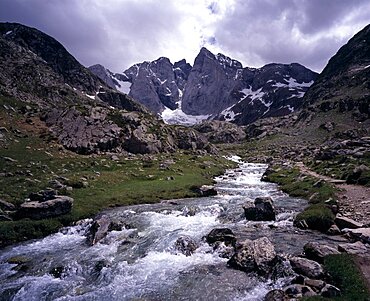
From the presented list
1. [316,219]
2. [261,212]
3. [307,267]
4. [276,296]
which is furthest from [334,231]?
[276,296]

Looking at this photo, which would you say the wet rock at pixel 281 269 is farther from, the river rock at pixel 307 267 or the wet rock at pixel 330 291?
the wet rock at pixel 330 291

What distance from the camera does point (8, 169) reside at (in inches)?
1718

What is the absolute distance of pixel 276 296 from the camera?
15.9 meters

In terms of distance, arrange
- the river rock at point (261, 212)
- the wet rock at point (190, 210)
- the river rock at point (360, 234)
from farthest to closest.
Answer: the wet rock at point (190, 210)
the river rock at point (261, 212)
the river rock at point (360, 234)

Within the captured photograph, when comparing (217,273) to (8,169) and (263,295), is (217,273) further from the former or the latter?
(8,169)

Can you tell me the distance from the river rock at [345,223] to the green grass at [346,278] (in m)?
7.33

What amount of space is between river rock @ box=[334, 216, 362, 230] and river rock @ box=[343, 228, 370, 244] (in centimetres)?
102

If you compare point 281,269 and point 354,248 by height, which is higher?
point 354,248

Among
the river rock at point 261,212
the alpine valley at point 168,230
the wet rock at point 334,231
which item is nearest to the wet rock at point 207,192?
the alpine valley at point 168,230

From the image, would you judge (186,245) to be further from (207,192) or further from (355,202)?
(207,192)

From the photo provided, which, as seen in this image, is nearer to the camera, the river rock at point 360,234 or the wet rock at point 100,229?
the river rock at point 360,234

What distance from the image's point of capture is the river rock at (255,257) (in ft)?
63.6

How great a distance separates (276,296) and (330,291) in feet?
8.71

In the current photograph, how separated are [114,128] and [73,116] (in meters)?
11.0
